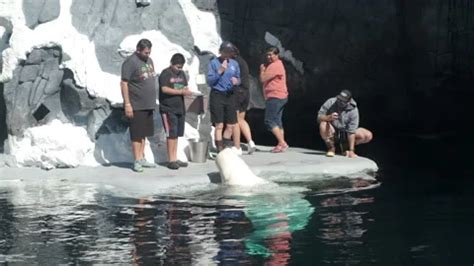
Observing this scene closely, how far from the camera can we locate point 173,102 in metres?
11.9

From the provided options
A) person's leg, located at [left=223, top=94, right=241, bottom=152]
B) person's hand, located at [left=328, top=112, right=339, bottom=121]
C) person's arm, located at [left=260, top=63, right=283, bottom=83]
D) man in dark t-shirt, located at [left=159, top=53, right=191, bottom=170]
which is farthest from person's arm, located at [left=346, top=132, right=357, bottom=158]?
man in dark t-shirt, located at [left=159, top=53, right=191, bottom=170]

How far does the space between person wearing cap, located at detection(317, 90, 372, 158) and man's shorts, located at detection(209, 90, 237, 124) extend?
1250 mm

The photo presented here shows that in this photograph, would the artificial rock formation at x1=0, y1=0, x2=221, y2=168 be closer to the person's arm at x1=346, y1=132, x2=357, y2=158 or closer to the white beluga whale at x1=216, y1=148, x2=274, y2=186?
the white beluga whale at x1=216, y1=148, x2=274, y2=186

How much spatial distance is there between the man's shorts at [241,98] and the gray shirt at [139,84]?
1.36m

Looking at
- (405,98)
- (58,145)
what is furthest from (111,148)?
(405,98)

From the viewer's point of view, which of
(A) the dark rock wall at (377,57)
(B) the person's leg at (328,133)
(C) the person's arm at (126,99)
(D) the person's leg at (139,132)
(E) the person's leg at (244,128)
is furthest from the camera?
(A) the dark rock wall at (377,57)

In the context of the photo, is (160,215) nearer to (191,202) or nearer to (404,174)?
(191,202)

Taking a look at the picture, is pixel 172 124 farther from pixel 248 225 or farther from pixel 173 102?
pixel 248 225

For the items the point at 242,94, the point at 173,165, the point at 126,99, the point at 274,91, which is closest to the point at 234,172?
the point at 173,165

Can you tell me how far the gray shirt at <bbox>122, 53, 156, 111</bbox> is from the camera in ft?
38.3

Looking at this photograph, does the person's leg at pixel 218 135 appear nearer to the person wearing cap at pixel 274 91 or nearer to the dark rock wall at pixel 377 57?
the person wearing cap at pixel 274 91

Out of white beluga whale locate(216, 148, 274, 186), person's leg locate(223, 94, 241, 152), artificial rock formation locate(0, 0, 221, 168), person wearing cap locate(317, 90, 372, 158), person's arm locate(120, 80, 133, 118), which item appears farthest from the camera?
person wearing cap locate(317, 90, 372, 158)

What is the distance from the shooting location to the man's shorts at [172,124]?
11.9 metres

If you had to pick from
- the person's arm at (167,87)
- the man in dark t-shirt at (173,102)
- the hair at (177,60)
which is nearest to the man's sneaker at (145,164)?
the man in dark t-shirt at (173,102)
